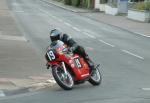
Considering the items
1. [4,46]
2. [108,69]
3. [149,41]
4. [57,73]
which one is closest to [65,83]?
[57,73]

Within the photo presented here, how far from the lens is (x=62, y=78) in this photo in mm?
12883

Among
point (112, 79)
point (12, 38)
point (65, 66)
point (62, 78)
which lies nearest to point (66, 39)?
point (65, 66)

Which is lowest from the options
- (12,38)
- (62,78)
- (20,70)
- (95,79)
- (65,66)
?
(12,38)

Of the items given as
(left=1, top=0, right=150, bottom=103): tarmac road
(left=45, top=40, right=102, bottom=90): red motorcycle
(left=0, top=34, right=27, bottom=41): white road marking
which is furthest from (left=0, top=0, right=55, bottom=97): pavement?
(left=0, top=34, right=27, bottom=41): white road marking

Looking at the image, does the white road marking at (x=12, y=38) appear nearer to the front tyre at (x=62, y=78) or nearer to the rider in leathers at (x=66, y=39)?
the rider in leathers at (x=66, y=39)

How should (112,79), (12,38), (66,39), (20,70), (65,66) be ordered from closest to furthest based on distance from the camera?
1. (65,66)
2. (66,39)
3. (112,79)
4. (20,70)
5. (12,38)

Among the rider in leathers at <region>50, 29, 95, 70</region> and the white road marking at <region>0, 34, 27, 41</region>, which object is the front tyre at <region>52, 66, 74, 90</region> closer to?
the rider in leathers at <region>50, 29, 95, 70</region>

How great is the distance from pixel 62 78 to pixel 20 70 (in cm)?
330

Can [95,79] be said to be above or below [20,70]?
above

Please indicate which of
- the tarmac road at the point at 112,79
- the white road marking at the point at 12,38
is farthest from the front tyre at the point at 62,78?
the white road marking at the point at 12,38

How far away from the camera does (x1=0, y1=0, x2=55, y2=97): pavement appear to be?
13305 millimetres

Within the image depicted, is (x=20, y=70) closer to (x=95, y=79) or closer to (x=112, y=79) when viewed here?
(x=112, y=79)

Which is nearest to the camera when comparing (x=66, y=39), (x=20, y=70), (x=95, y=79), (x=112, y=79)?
(x=66, y=39)

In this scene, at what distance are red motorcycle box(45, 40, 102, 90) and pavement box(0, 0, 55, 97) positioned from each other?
71 cm
